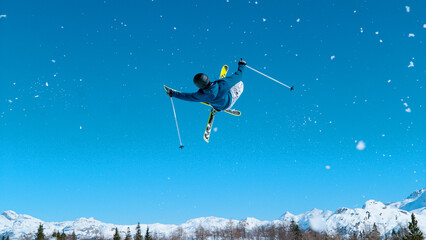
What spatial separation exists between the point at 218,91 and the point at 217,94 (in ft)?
0.26

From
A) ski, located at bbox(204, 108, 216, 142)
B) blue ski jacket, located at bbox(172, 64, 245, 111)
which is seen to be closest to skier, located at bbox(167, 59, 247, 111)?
blue ski jacket, located at bbox(172, 64, 245, 111)

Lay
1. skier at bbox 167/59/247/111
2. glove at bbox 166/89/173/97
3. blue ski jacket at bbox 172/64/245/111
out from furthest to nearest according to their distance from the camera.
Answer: glove at bbox 166/89/173/97 → blue ski jacket at bbox 172/64/245/111 → skier at bbox 167/59/247/111

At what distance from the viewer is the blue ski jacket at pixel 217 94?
7172 mm

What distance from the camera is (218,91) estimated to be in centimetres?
744

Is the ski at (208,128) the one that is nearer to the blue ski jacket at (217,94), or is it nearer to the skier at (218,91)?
the skier at (218,91)

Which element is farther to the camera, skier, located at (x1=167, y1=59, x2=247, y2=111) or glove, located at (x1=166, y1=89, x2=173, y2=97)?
glove, located at (x1=166, y1=89, x2=173, y2=97)

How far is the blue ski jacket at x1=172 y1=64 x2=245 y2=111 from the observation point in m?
7.17

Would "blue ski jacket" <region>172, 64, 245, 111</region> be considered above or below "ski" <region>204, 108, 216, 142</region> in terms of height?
below

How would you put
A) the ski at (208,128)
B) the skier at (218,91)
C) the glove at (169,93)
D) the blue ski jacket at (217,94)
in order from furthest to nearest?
the ski at (208,128) < the glove at (169,93) < the blue ski jacket at (217,94) < the skier at (218,91)

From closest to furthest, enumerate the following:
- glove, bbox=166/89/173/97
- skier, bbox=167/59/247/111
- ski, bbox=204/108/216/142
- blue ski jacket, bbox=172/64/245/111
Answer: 1. skier, bbox=167/59/247/111
2. blue ski jacket, bbox=172/64/245/111
3. glove, bbox=166/89/173/97
4. ski, bbox=204/108/216/142

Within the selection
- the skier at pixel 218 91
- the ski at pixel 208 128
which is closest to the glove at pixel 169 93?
the skier at pixel 218 91

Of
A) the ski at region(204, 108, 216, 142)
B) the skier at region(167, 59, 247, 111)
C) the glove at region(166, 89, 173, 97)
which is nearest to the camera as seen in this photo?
the skier at region(167, 59, 247, 111)

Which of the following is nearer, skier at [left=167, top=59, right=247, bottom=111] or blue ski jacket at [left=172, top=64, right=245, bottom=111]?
skier at [left=167, top=59, right=247, bottom=111]

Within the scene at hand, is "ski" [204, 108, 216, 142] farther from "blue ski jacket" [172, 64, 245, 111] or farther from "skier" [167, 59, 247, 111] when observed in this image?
"blue ski jacket" [172, 64, 245, 111]
